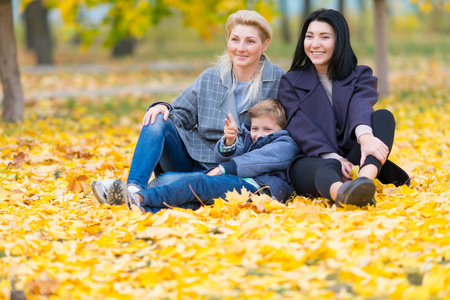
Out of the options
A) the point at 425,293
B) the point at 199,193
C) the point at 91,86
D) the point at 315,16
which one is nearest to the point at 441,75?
the point at 91,86

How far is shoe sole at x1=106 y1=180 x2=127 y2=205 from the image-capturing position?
11.0 ft

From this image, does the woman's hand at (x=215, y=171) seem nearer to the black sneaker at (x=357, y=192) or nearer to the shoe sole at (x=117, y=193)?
the shoe sole at (x=117, y=193)

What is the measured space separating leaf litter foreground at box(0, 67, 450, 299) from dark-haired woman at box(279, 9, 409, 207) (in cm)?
23

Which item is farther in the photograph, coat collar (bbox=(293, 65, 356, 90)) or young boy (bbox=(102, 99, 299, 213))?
coat collar (bbox=(293, 65, 356, 90))

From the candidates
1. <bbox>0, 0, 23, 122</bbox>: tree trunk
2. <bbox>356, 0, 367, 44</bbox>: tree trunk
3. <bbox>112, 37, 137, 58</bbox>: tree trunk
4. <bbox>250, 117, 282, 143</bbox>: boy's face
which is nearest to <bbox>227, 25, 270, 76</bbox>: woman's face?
<bbox>250, 117, 282, 143</bbox>: boy's face

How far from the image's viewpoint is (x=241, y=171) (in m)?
3.71

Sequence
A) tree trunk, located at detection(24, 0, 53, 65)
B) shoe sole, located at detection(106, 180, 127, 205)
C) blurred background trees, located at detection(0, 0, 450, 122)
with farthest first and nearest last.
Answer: tree trunk, located at detection(24, 0, 53, 65)
blurred background trees, located at detection(0, 0, 450, 122)
shoe sole, located at detection(106, 180, 127, 205)

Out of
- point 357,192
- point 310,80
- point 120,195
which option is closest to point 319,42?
point 310,80

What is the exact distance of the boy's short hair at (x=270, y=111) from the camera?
13.0 ft

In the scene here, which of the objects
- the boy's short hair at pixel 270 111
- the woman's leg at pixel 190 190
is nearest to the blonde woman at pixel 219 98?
the boy's short hair at pixel 270 111

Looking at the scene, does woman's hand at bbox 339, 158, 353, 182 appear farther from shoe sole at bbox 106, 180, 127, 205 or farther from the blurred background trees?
the blurred background trees

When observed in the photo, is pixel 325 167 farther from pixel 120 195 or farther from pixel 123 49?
pixel 123 49

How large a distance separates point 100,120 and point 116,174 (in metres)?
3.93

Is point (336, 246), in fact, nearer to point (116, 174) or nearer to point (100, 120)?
point (116, 174)
